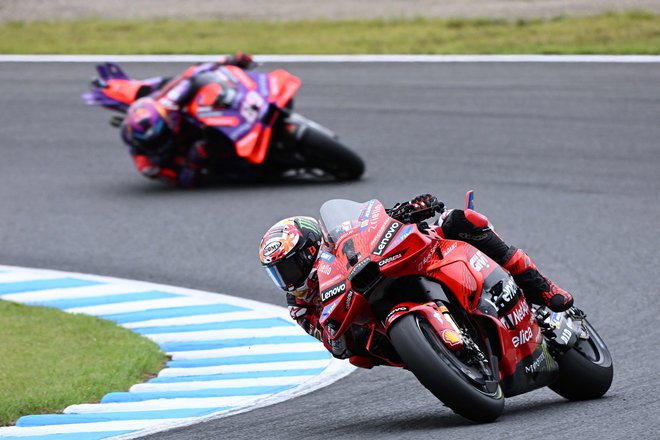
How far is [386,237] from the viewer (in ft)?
19.9

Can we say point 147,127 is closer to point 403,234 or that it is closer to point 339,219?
point 339,219

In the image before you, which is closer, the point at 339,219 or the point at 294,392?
the point at 339,219

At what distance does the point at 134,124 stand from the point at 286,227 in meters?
8.31

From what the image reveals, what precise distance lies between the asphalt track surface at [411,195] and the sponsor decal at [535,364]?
8.8 inches

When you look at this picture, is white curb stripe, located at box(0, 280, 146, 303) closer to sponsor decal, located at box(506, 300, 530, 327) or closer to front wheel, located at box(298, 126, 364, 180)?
front wheel, located at box(298, 126, 364, 180)

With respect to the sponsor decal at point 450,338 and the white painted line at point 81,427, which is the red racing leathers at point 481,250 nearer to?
the sponsor decal at point 450,338

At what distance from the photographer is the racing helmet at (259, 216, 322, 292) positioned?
6.34 m

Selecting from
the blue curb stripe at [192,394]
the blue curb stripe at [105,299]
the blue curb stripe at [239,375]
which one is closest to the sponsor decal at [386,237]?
the blue curb stripe at [192,394]

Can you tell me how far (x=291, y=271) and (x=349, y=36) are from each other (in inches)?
572

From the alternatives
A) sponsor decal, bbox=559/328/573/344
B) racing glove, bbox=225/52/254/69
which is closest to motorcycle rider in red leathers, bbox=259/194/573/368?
sponsor decal, bbox=559/328/573/344

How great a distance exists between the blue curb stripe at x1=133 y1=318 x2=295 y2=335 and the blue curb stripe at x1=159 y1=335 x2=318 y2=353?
1.16 feet

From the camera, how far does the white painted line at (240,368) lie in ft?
27.6

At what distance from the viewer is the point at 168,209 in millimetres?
13891

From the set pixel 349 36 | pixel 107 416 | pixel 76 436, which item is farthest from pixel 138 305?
pixel 349 36
